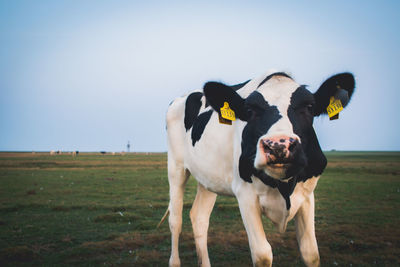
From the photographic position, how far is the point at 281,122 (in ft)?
10.4

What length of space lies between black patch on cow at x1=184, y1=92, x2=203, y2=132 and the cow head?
1.45 m

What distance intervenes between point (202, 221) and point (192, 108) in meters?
1.79

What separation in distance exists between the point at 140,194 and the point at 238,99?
13.2 metres

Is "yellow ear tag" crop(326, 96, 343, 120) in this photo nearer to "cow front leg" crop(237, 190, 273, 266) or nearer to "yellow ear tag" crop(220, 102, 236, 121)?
"yellow ear tag" crop(220, 102, 236, 121)

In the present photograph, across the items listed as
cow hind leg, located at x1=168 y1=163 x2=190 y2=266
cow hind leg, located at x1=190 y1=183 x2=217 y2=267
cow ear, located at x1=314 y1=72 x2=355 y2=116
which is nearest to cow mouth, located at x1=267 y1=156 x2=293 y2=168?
cow ear, located at x1=314 y1=72 x2=355 y2=116

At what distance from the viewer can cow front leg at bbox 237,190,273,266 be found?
11.5ft

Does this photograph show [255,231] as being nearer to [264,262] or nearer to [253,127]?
[264,262]

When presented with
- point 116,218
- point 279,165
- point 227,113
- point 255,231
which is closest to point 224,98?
point 227,113

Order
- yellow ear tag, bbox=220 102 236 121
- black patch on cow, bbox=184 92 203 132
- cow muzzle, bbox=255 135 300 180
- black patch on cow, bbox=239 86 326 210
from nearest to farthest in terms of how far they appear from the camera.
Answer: cow muzzle, bbox=255 135 300 180 → black patch on cow, bbox=239 86 326 210 → yellow ear tag, bbox=220 102 236 121 → black patch on cow, bbox=184 92 203 132

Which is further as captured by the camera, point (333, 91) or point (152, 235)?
point (152, 235)

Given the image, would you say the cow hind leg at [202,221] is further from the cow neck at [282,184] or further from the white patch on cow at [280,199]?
the cow neck at [282,184]

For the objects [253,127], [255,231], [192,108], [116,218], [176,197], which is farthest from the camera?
[116,218]

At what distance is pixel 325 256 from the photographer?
6.07 metres

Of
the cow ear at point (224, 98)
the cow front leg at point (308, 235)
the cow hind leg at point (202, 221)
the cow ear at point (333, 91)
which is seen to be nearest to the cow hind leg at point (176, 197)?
the cow hind leg at point (202, 221)
